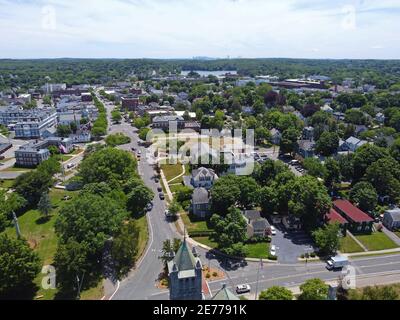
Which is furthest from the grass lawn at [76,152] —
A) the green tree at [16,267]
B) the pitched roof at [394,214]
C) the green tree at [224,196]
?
the pitched roof at [394,214]

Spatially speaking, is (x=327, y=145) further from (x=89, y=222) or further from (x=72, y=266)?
(x=72, y=266)

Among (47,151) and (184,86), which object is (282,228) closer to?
(47,151)

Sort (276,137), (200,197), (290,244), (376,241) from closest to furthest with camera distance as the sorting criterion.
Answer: (290,244)
(376,241)
(200,197)
(276,137)

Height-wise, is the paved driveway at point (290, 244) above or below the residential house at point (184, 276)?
below

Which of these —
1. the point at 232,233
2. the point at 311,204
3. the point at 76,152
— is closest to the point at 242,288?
the point at 232,233

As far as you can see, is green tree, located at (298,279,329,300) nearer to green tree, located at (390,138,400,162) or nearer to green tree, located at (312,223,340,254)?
green tree, located at (312,223,340,254)

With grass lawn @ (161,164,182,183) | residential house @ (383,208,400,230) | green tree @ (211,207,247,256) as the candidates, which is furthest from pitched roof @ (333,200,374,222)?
grass lawn @ (161,164,182,183)

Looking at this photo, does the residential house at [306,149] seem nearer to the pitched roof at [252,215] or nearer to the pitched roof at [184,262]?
the pitched roof at [252,215]
